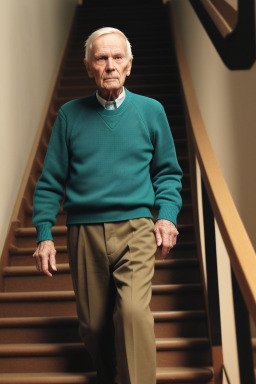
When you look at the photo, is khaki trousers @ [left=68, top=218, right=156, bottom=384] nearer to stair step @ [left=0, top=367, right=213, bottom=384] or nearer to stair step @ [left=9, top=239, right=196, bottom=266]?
stair step @ [left=0, top=367, right=213, bottom=384]

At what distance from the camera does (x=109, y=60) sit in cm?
212

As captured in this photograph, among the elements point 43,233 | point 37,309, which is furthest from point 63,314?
point 43,233

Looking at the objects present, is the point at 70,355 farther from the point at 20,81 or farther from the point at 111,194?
the point at 20,81

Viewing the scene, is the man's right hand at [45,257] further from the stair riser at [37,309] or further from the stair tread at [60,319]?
the stair riser at [37,309]

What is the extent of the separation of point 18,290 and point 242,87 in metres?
2.22

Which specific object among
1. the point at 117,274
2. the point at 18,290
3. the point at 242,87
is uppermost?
the point at 242,87

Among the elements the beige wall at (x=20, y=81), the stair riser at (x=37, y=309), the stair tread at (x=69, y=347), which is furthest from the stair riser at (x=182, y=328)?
the beige wall at (x=20, y=81)

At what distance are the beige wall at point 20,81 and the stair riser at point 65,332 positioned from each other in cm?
78

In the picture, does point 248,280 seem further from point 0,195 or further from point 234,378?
point 0,195

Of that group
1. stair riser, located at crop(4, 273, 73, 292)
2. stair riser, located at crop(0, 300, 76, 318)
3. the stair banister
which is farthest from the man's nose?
stair riser, located at crop(4, 273, 73, 292)

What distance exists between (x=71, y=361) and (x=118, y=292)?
102 cm

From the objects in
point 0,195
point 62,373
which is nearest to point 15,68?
point 0,195

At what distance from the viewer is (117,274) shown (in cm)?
214

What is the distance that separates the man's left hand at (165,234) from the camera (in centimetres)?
208
